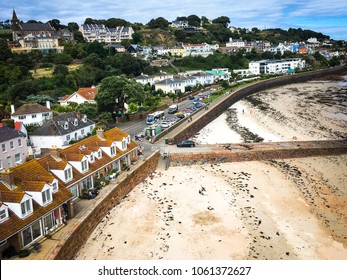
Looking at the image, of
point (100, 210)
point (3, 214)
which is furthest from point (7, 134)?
point (3, 214)

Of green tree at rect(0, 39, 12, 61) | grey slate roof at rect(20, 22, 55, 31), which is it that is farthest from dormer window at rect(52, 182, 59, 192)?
grey slate roof at rect(20, 22, 55, 31)

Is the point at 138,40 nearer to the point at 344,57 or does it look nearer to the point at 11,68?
the point at 11,68

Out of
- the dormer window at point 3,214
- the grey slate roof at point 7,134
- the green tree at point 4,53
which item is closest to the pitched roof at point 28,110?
the grey slate roof at point 7,134

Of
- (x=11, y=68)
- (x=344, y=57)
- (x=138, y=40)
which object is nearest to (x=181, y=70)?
(x=138, y=40)

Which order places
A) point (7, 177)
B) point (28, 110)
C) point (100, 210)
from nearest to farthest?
point (7, 177), point (100, 210), point (28, 110)

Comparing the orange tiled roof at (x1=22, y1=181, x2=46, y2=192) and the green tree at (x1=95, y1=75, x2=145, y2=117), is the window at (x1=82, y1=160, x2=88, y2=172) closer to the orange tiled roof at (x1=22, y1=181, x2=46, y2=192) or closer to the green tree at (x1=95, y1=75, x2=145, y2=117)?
the orange tiled roof at (x1=22, y1=181, x2=46, y2=192)

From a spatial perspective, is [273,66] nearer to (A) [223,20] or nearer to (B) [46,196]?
(A) [223,20]

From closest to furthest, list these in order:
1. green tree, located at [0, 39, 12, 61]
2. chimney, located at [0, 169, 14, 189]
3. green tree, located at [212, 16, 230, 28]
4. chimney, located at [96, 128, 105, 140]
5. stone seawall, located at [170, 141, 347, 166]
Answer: chimney, located at [0, 169, 14, 189], chimney, located at [96, 128, 105, 140], stone seawall, located at [170, 141, 347, 166], green tree, located at [0, 39, 12, 61], green tree, located at [212, 16, 230, 28]
